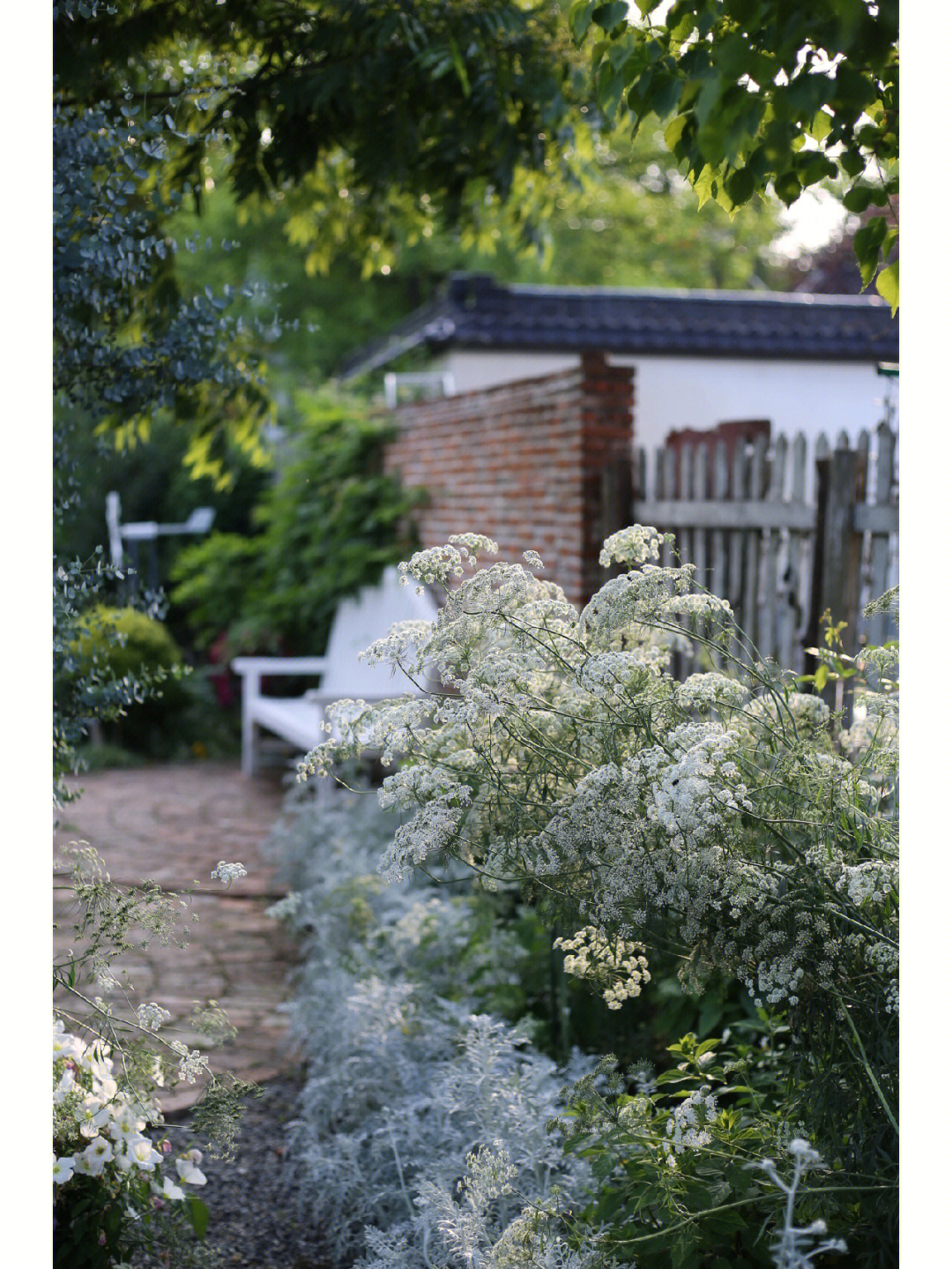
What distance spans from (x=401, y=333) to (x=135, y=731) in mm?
4834

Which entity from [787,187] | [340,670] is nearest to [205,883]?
[340,670]

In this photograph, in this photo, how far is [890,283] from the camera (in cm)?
173

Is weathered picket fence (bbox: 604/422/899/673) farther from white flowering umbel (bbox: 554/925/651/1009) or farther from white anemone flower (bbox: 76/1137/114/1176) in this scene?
white anemone flower (bbox: 76/1137/114/1176)

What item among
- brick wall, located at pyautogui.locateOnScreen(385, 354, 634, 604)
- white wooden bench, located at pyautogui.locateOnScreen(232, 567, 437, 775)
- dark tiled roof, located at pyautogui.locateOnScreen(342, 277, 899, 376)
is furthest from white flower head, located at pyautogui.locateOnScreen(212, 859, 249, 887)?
dark tiled roof, located at pyautogui.locateOnScreen(342, 277, 899, 376)

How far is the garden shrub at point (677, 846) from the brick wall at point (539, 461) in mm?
2619

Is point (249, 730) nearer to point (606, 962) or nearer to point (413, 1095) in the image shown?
point (413, 1095)

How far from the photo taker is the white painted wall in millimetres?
8977

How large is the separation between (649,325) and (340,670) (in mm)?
4246

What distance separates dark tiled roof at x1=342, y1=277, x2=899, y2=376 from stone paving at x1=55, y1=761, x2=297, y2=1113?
13.2ft

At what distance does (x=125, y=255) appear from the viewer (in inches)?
86.0

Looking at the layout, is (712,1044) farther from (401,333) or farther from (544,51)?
(401,333)

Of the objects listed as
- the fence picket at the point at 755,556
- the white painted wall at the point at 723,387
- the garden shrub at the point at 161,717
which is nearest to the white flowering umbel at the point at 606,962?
the fence picket at the point at 755,556

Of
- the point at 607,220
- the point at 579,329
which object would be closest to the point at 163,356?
the point at 579,329

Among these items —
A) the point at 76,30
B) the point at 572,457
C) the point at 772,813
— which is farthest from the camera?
the point at 572,457
